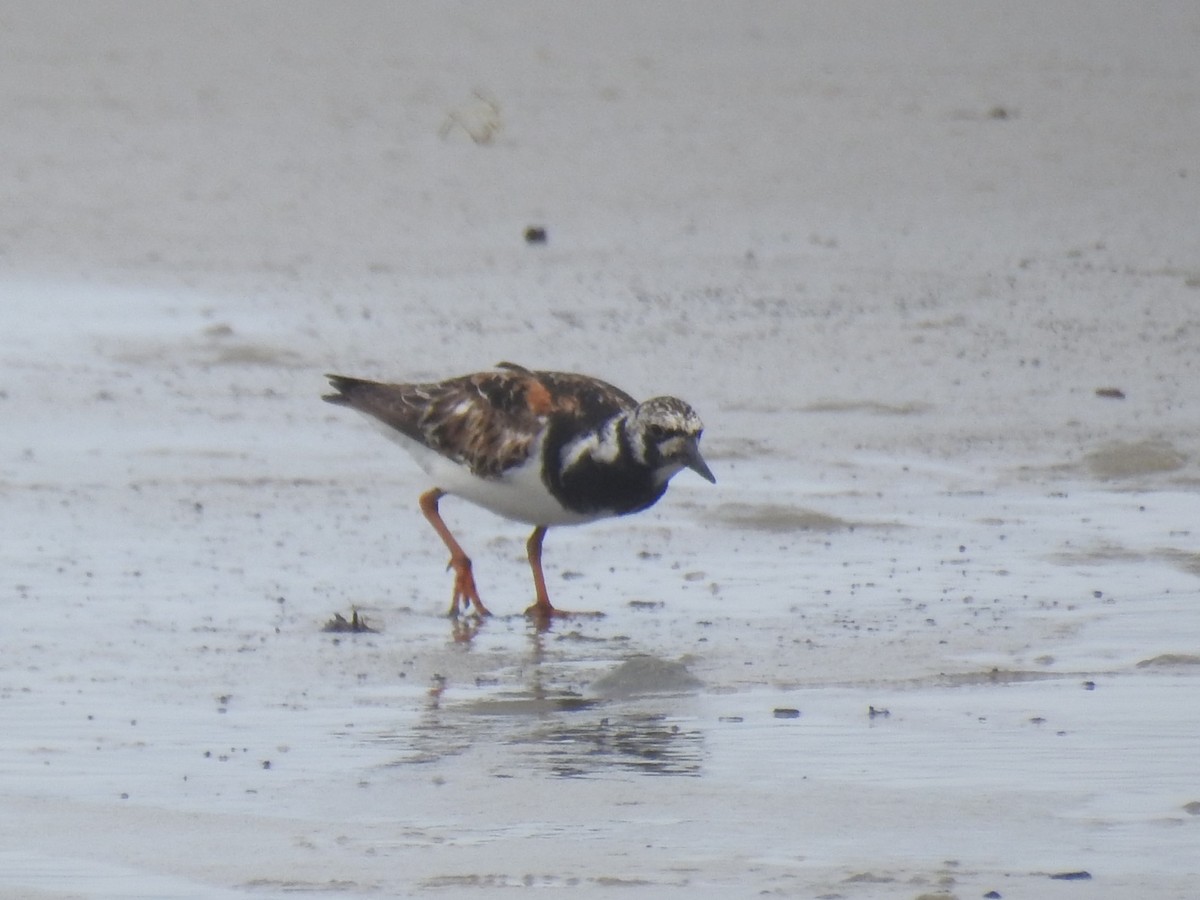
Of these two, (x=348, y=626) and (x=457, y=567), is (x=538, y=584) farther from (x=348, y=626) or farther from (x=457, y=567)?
(x=348, y=626)

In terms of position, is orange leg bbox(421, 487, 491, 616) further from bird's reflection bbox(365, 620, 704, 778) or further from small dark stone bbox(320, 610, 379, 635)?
bird's reflection bbox(365, 620, 704, 778)

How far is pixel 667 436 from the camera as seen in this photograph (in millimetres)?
7523

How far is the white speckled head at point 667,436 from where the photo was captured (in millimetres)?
7504

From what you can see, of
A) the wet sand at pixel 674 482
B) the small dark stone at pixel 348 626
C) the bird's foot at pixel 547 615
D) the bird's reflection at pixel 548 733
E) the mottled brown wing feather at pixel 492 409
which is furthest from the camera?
the mottled brown wing feather at pixel 492 409

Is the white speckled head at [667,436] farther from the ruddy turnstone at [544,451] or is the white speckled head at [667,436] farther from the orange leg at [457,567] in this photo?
the orange leg at [457,567]

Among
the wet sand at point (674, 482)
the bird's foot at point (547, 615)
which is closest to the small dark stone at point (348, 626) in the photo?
the wet sand at point (674, 482)

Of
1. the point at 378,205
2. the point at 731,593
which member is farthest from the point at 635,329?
the point at 731,593

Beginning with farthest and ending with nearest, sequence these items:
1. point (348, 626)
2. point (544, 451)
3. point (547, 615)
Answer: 1. point (544, 451)
2. point (547, 615)
3. point (348, 626)

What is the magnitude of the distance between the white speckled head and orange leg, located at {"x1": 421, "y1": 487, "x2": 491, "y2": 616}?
58cm

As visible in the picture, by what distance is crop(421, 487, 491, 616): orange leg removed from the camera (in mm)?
7398

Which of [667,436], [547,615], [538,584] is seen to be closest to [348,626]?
[547,615]

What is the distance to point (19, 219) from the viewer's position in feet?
45.2

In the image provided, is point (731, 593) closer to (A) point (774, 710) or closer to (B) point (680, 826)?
(A) point (774, 710)

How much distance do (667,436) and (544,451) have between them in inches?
15.8
